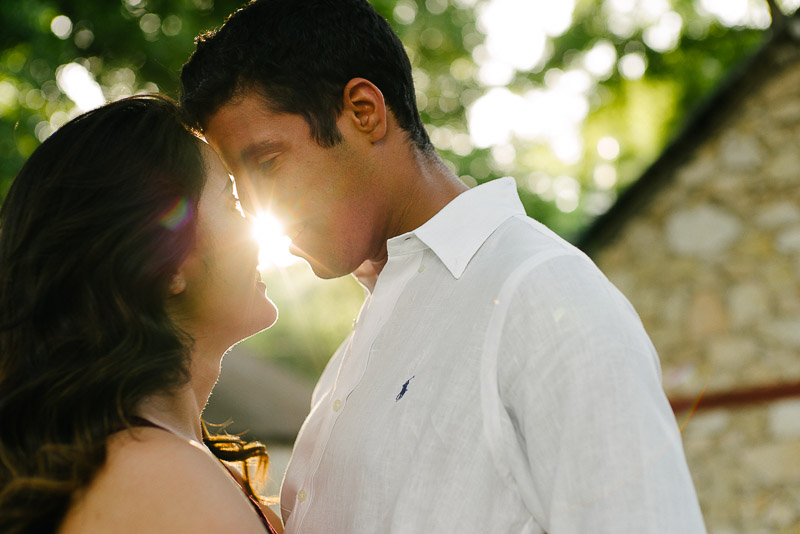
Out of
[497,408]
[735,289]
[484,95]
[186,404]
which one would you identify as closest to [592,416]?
[497,408]

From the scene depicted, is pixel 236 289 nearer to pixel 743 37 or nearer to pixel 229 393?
pixel 229 393

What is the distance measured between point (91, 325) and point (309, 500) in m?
0.69

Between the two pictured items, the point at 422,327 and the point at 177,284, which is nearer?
the point at 422,327

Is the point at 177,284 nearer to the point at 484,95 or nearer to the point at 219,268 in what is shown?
the point at 219,268

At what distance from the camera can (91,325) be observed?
1.82 m

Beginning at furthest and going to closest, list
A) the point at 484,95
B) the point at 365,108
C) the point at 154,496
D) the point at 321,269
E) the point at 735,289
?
the point at 484,95
the point at 735,289
the point at 321,269
the point at 365,108
the point at 154,496

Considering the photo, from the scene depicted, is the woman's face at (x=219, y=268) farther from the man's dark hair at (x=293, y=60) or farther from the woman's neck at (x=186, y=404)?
the man's dark hair at (x=293, y=60)

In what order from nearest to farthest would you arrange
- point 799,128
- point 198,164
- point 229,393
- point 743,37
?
point 198,164 < point 799,128 < point 229,393 < point 743,37

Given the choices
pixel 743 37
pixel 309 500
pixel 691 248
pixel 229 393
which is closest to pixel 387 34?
pixel 309 500

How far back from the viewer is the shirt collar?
1889mm

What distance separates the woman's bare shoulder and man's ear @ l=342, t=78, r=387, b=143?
41.9 inches

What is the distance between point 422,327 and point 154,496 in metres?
0.71

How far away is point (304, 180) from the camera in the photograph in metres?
2.20

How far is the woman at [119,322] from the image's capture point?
63.6 inches
